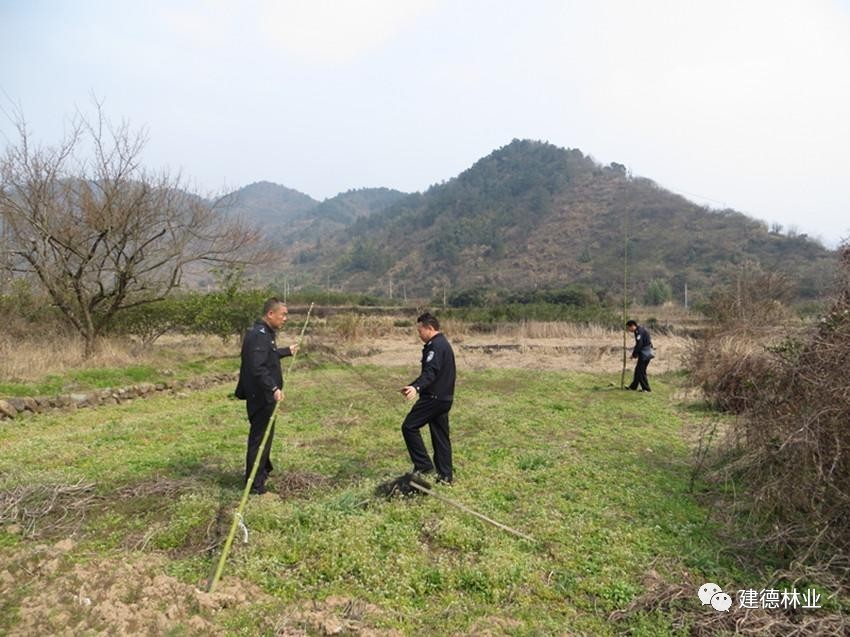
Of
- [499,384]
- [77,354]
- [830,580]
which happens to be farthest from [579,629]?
[77,354]

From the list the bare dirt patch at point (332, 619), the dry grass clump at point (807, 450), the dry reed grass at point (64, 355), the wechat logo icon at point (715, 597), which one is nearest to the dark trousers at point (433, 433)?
the bare dirt patch at point (332, 619)

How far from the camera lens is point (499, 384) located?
44.0ft

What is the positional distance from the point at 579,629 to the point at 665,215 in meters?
66.7

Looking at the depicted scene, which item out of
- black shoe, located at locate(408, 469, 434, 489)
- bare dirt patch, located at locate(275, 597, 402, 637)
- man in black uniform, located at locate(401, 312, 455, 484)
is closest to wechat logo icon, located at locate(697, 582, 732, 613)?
bare dirt patch, located at locate(275, 597, 402, 637)

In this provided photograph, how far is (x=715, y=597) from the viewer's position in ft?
11.7

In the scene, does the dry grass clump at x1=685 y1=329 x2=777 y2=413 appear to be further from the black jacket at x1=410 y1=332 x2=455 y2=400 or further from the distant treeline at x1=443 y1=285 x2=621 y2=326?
the distant treeline at x1=443 y1=285 x2=621 y2=326

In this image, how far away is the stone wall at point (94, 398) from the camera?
966 centimetres

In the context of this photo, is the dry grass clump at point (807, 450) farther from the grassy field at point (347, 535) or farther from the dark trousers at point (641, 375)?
the dark trousers at point (641, 375)

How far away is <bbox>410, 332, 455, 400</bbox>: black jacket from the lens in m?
5.72

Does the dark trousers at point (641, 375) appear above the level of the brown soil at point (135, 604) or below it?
above

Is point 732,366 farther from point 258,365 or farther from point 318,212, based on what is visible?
point 318,212

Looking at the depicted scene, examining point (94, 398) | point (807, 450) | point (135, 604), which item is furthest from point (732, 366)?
point (94, 398)

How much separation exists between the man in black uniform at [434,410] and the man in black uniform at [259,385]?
139 centimetres

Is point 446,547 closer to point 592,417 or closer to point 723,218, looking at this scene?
point 592,417
